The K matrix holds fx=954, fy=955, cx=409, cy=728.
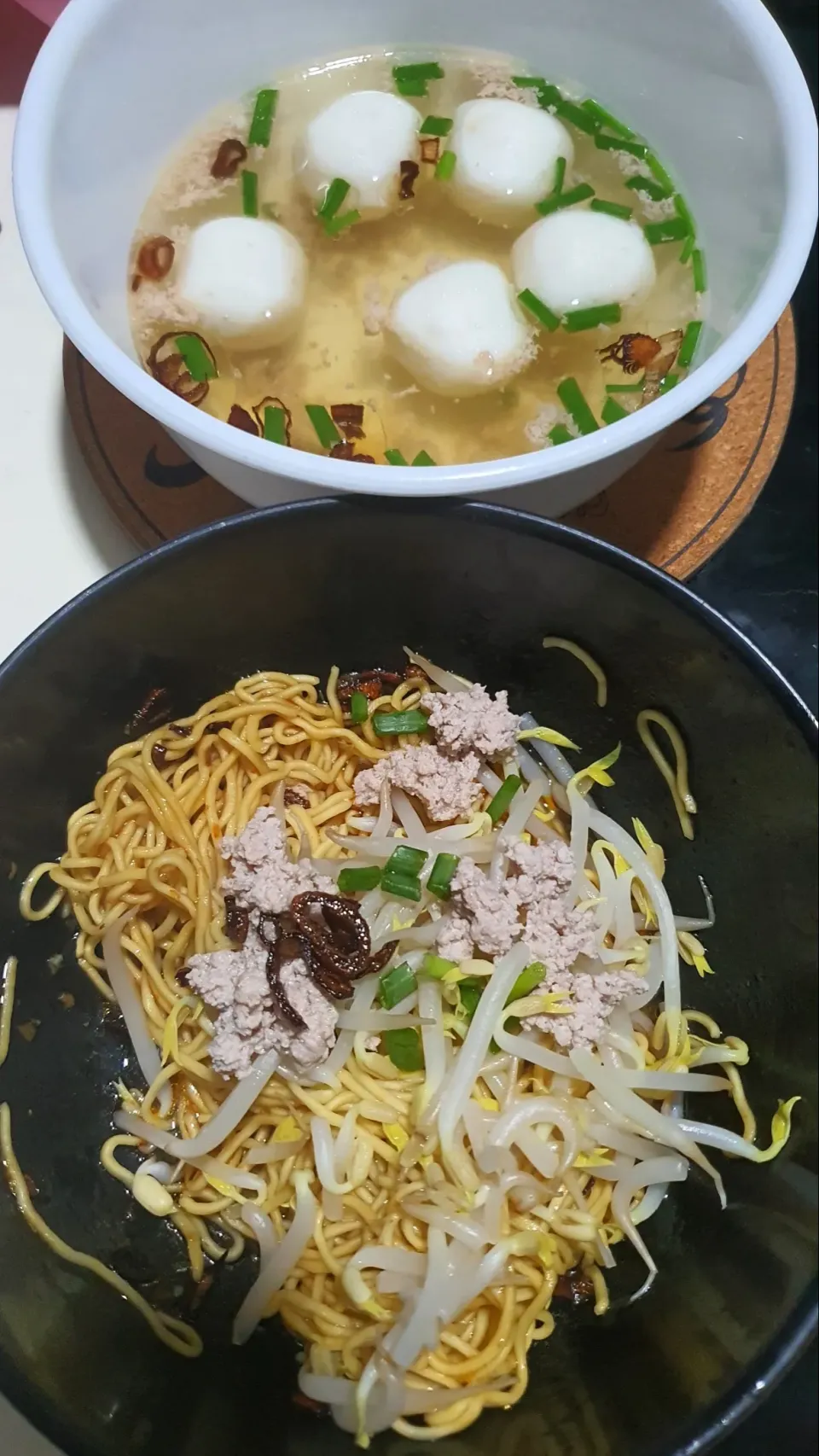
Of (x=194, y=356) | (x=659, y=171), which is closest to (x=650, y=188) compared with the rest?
(x=659, y=171)

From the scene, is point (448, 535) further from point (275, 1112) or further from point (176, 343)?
point (275, 1112)

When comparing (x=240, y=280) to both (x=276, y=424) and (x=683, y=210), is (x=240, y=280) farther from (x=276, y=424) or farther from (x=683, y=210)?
(x=683, y=210)

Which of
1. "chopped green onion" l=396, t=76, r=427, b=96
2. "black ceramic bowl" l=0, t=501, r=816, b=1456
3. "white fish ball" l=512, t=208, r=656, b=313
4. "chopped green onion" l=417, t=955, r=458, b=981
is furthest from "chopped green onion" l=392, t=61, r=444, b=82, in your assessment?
"chopped green onion" l=417, t=955, r=458, b=981

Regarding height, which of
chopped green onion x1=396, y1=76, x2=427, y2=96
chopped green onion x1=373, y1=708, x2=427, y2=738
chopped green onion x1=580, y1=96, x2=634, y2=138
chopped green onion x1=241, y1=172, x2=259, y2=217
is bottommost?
chopped green onion x1=373, y1=708, x2=427, y2=738

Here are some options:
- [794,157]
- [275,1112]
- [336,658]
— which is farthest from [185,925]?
[794,157]

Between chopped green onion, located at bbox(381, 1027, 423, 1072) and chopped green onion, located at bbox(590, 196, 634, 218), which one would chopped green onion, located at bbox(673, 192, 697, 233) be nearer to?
chopped green onion, located at bbox(590, 196, 634, 218)

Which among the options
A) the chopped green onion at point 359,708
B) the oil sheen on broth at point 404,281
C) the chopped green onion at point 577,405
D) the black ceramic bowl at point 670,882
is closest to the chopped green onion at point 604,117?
the oil sheen on broth at point 404,281
